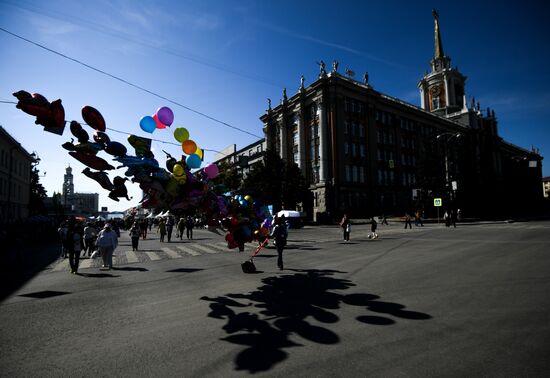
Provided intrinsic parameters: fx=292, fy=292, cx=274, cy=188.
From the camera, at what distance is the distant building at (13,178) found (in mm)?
36594

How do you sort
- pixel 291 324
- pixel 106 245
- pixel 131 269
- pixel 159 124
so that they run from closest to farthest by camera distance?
1. pixel 291 324
2. pixel 159 124
3. pixel 131 269
4. pixel 106 245

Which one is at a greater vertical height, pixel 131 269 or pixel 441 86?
pixel 441 86

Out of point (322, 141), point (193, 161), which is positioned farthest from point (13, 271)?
point (322, 141)

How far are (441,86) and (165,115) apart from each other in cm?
8269

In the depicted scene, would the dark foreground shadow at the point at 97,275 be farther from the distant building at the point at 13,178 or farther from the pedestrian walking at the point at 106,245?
the distant building at the point at 13,178

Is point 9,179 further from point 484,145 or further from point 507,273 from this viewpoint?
point 484,145

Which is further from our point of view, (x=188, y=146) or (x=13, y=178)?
(x=13, y=178)

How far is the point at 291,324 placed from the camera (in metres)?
4.80

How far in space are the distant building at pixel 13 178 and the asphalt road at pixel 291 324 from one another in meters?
36.8

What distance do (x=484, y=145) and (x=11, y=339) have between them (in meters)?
95.4

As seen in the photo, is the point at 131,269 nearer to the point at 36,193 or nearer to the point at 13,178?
the point at 13,178

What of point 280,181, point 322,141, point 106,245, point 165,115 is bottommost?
point 106,245

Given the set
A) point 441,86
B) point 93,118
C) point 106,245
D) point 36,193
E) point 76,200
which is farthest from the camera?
point 76,200

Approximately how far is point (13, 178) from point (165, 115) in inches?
1889
